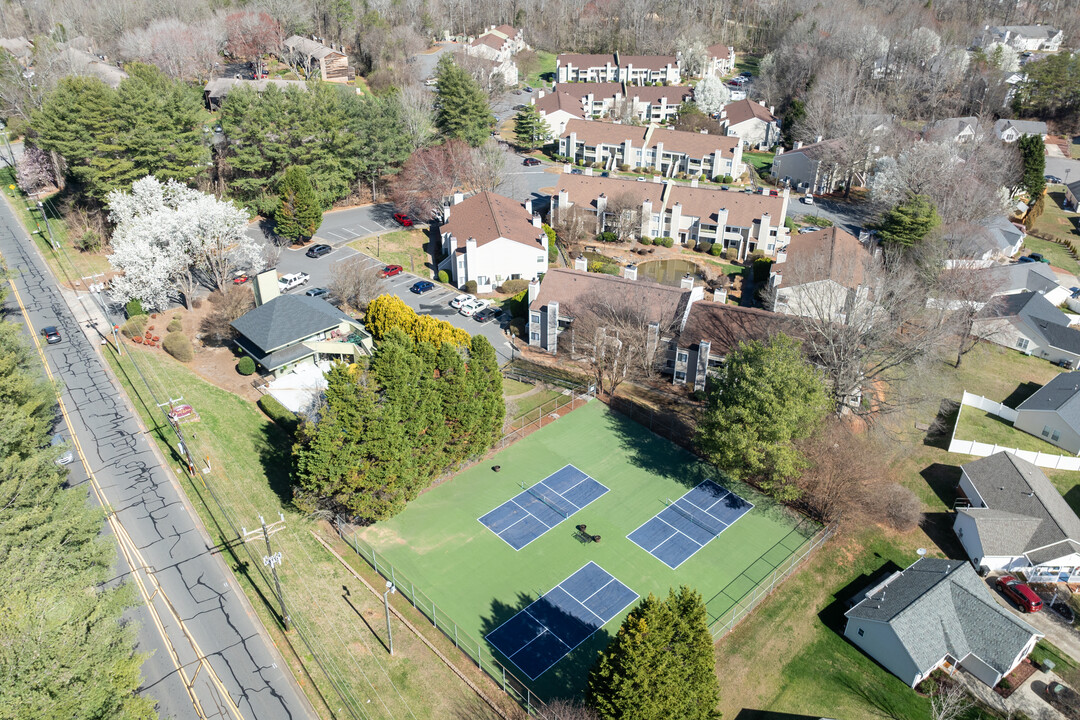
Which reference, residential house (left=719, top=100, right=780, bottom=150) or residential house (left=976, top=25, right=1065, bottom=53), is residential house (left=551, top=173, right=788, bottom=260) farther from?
residential house (left=976, top=25, right=1065, bottom=53)

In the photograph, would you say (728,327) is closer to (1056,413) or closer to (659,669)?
(1056,413)

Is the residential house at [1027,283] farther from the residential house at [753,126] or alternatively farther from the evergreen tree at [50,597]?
the evergreen tree at [50,597]

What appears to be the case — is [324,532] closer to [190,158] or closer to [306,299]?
Answer: [306,299]

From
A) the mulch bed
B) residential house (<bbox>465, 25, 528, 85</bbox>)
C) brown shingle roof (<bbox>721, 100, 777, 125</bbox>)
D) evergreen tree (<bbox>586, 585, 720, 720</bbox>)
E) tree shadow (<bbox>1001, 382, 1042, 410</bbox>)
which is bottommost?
tree shadow (<bbox>1001, 382, 1042, 410</bbox>)

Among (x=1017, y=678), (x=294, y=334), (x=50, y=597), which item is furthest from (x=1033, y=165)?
(x=50, y=597)

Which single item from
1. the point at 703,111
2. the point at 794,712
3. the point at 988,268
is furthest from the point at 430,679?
the point at 703,111

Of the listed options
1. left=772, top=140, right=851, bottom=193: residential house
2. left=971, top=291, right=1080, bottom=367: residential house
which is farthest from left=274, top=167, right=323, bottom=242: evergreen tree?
left=772, top=140, right=851, bottom=193: residential house
